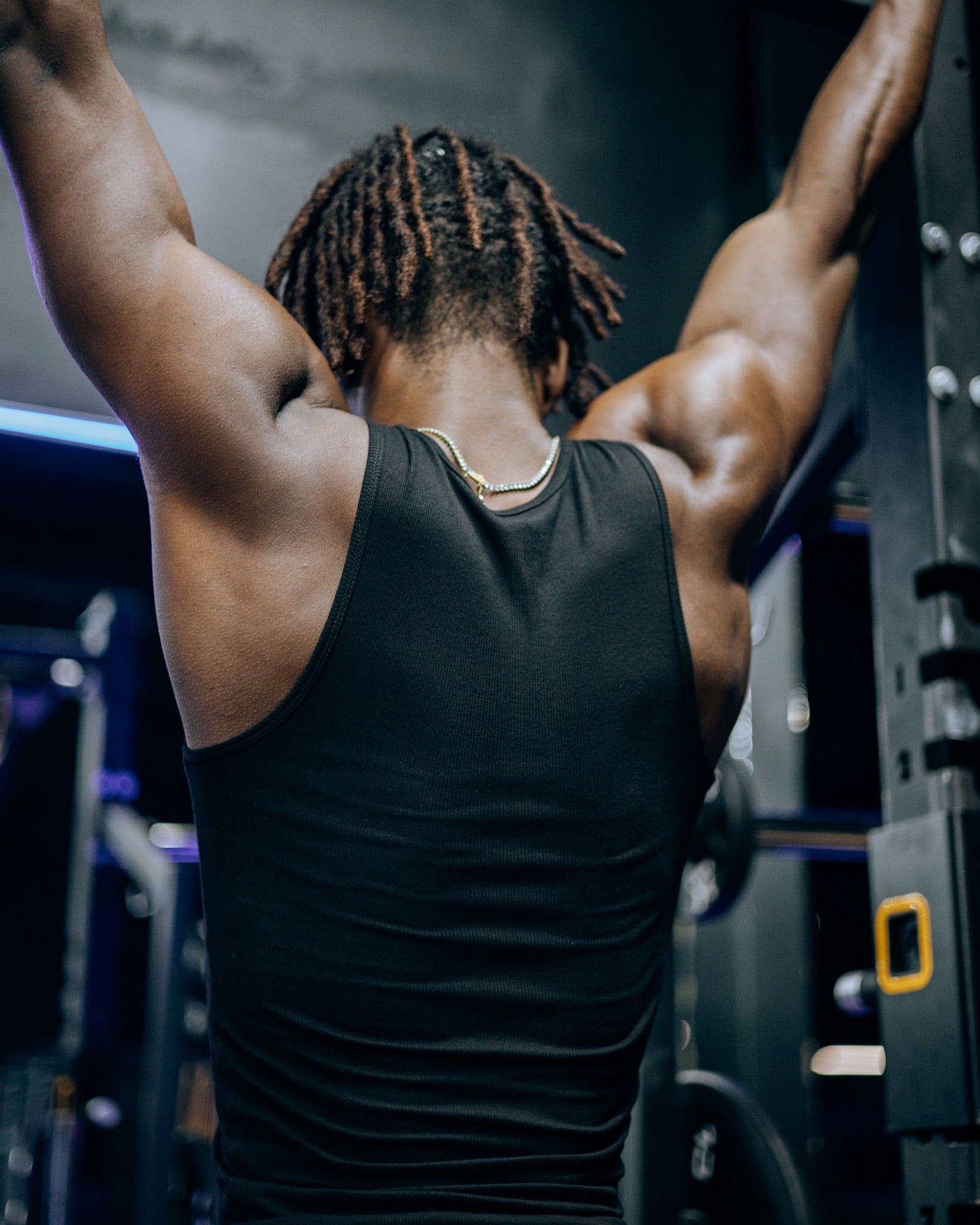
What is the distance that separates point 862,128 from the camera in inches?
56.4

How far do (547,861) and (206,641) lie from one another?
334 millimetres

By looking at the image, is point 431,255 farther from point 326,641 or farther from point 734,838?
point 734,838

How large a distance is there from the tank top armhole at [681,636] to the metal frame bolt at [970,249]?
0.54m

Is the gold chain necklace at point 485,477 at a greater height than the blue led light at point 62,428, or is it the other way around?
the blue led light at point 62,428

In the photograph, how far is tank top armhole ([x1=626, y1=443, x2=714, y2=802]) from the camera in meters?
1.14

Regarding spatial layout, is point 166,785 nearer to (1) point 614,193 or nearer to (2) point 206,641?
(1) point 614,193

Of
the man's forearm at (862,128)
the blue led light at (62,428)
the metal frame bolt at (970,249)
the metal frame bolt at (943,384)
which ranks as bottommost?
the metal frame bolt at (943,384)

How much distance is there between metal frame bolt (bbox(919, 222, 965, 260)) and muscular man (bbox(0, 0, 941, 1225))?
1.76 ft

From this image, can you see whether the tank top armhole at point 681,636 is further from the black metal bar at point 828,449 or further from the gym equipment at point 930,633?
the black metal bar at point 828,449

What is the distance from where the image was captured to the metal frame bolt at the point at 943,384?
137 centimetres

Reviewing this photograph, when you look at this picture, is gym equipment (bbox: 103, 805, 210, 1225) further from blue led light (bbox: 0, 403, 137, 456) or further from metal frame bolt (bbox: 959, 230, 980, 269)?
metal frame bolt (bbox: 959, 230, 980, 269)

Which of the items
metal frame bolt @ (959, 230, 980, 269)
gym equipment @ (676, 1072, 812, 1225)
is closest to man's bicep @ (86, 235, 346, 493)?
metal frame bolt @ (959, 230, 980, 269)

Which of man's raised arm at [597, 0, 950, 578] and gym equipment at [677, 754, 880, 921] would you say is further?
gym equipment at [677, 754, 880, 921]

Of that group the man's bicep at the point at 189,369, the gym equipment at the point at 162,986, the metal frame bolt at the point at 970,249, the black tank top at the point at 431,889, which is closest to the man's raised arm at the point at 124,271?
the man's bicep at the point at 189,369
